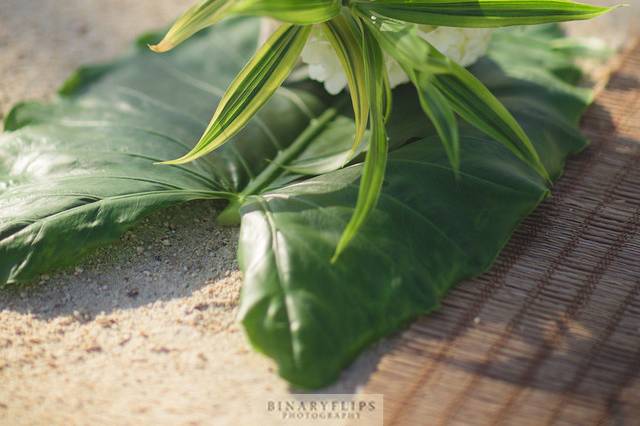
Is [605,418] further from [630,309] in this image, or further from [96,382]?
[96,382]

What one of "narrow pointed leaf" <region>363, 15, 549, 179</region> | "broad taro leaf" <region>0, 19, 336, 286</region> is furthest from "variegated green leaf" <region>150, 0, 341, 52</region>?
"broad taro leaf" <region>0, 19, 336, 286</region>

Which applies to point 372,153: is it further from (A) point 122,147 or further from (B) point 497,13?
(A) point 122,147

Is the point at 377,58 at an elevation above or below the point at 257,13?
below

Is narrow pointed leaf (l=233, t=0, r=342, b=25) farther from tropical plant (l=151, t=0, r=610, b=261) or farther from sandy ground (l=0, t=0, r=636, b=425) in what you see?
sandy ground (l=0, t=0, r=636, b=425)

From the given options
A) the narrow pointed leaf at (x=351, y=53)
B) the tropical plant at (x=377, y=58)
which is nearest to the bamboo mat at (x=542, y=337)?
the tropical plant at (x=377, y=58)

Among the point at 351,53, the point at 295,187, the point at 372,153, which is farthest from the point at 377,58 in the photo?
the point at 295,187

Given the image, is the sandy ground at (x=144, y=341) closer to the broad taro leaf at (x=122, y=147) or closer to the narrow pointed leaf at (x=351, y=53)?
the broad taro leaf at (x=122, y=147)
